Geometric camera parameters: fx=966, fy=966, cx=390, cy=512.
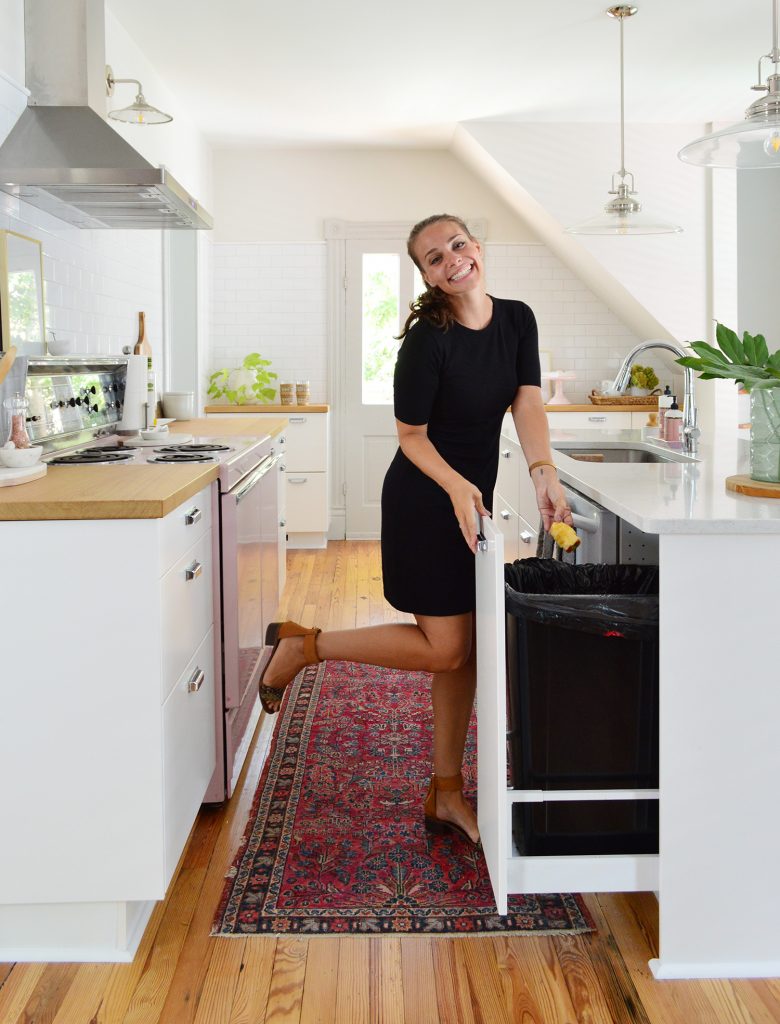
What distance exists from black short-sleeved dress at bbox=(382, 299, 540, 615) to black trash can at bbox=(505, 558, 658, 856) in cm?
27

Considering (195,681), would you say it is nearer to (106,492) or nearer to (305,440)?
(106,492)

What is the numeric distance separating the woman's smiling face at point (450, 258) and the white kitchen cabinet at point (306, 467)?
399 centimetres

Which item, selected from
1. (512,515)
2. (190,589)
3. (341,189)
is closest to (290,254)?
(341,189)

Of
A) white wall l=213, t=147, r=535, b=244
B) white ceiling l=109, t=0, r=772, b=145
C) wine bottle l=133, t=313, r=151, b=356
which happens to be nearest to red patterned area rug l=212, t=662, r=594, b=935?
wine bottle l=133, t=313, r=151, b=356

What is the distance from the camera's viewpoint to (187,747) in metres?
2.11

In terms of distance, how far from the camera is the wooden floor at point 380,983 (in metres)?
1.69

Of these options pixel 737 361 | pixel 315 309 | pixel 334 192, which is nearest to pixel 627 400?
pixel 315 309

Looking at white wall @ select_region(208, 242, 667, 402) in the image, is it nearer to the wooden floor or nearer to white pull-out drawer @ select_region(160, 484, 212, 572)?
white pull-out drawer @ select_region(160, 484, 212, 572)

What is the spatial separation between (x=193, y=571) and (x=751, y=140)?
1579mm

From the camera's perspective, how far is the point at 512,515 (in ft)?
12.2

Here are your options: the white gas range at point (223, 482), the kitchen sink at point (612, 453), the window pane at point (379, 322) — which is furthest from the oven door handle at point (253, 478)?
the window pane at point (379, 322)

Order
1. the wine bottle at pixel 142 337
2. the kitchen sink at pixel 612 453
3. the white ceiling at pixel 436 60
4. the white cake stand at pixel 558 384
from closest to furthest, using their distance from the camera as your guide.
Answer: the kitchen sink at pixel 612 453
the white ceiling at pixel 436 60
the wine bottle at pixel 142 337
the white cake stand at pixel 558 384

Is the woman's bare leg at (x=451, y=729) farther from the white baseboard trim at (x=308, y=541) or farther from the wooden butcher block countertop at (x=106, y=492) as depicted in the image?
the white baseboard trim at (x=308, y=541)

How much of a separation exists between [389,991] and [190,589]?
92 centimetres
